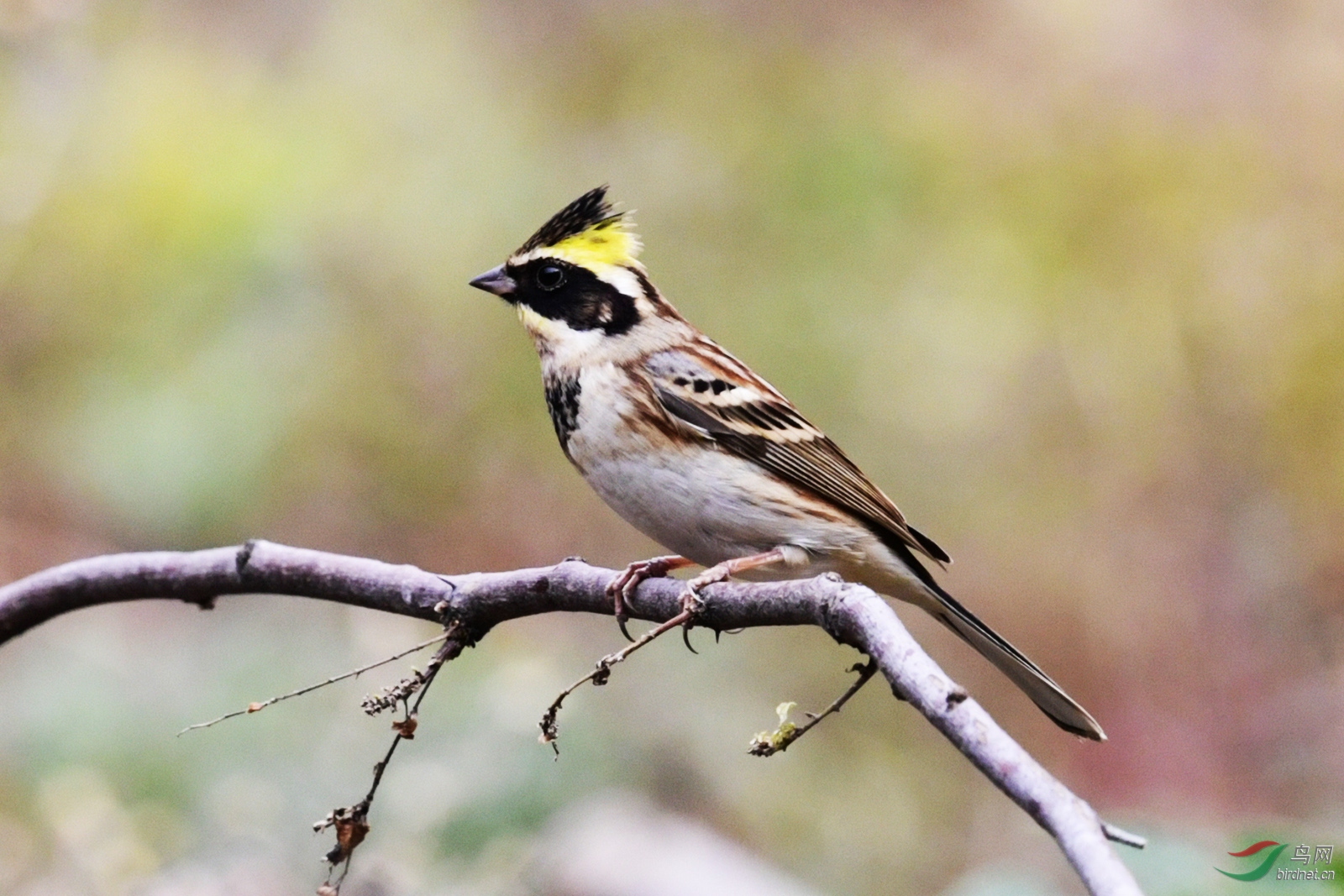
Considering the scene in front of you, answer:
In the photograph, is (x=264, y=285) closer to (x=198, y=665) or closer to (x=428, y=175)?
(x=428, y=175)

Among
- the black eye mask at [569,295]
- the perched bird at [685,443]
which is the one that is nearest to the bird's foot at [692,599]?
the perched bird at [685,443]

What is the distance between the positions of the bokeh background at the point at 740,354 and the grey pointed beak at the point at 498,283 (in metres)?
1.35

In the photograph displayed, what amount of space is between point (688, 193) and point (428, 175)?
1.28 m

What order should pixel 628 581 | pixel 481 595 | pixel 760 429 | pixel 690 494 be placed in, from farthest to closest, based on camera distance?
pixel 760 429, pixel 690 494, pixel 628 581, pixel 481 595

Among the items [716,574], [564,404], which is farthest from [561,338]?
[716,574]

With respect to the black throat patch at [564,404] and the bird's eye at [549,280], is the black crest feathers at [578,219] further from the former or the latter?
the black throat patch at [564,404]

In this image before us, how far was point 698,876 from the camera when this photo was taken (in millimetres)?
4777

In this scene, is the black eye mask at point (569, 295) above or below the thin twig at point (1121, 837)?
above

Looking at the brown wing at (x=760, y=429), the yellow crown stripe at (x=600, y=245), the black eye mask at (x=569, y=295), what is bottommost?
the brown wing at (x=760, y=429)

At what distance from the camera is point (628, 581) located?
292 centimetres

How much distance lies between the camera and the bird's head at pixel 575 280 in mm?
3840

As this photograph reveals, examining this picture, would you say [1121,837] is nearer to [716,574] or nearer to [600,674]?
[600,674]

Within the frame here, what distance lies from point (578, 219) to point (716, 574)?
1.19m

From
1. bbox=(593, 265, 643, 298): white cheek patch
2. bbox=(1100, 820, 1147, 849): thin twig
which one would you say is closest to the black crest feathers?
bbox=(593, 265, 643, 298): white cheek patch
